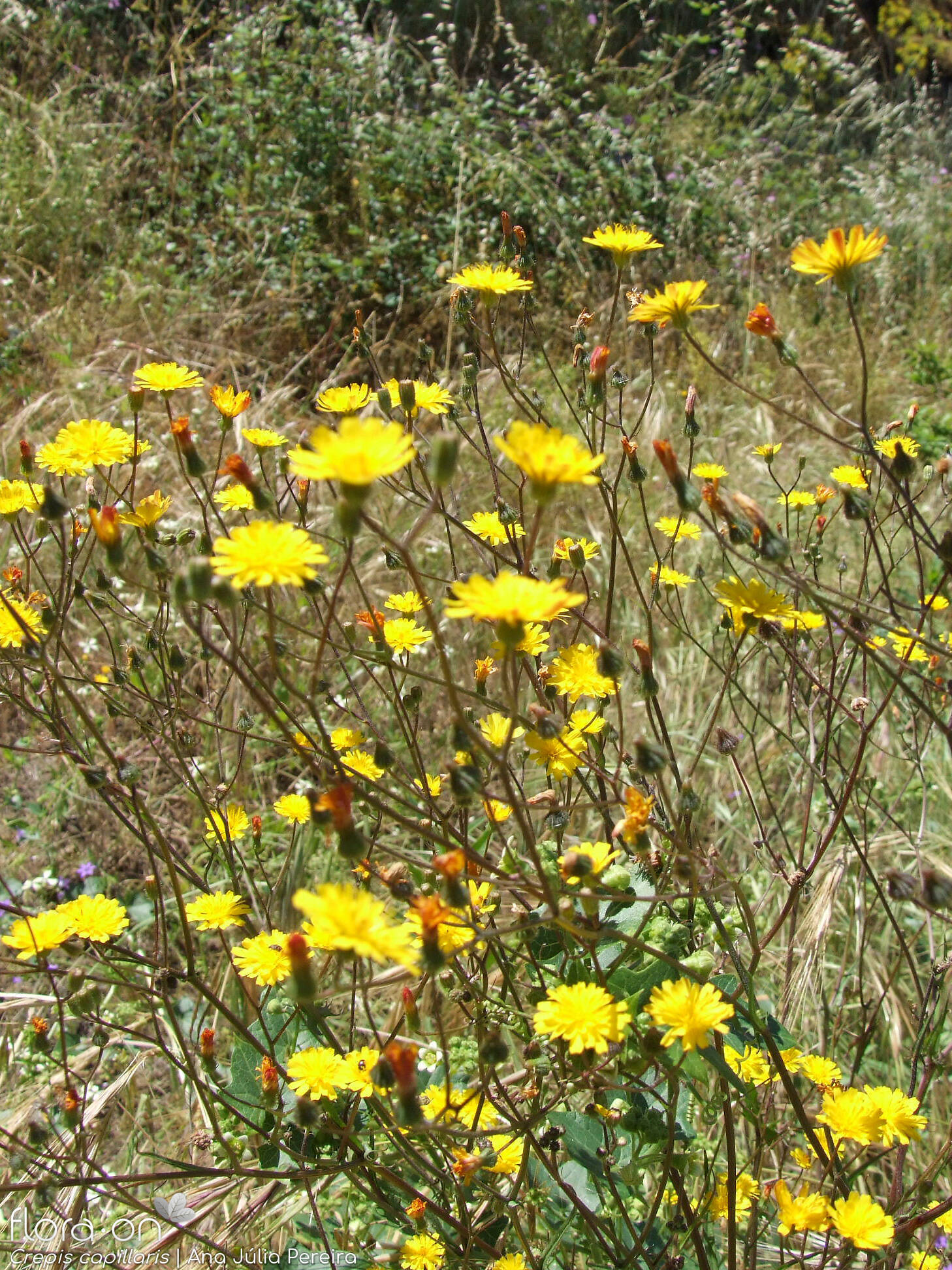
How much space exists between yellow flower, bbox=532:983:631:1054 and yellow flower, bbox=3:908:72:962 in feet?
2.54

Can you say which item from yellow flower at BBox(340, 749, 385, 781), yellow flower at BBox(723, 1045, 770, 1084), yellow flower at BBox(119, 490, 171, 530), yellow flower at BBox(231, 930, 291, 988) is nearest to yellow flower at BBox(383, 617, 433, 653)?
yellow flower at BBox(340, 749, 385, 781)

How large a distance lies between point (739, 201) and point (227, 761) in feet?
20.3

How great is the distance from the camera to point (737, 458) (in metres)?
4.43

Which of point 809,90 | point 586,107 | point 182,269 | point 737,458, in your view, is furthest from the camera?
point 809,90

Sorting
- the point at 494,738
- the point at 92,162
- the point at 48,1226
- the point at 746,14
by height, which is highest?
the point at 746,14

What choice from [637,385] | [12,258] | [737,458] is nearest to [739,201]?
[637,385]

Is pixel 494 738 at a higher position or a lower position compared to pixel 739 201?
lower

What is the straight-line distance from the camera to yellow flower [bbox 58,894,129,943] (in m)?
1.50

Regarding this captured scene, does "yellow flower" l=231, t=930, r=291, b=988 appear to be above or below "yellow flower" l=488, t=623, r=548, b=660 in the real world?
below

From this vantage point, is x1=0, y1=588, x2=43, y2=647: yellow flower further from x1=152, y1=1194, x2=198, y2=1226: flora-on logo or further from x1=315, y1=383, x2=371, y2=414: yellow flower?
x1=152, y1=1194, x2=198, y2=1226: flora-on logo

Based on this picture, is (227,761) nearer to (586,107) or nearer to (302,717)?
(302,717)

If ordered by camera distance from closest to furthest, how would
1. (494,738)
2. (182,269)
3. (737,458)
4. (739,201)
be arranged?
1. (494,738)
2. (737,458)
3. (182,269)
4. (739,201)

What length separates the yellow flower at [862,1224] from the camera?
3.90 feet

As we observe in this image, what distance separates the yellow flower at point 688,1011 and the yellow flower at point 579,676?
1.42 feet
